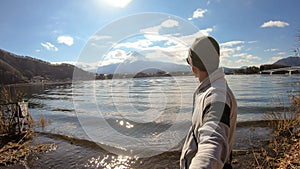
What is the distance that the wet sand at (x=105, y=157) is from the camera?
666cm

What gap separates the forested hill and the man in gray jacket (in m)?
132

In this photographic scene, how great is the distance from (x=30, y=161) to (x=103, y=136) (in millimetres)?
3701

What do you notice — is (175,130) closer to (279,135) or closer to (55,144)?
(279,135)

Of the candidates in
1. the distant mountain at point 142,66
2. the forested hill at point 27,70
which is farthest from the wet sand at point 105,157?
the forested hill at point 27,70

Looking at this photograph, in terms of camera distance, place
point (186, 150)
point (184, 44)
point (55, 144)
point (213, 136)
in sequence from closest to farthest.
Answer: point (213, 136) < point (186, 150) < point (184, 44) < point (55, 144)

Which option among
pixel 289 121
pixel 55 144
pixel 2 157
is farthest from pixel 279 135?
pixel 2 157

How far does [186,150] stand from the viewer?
182 cm

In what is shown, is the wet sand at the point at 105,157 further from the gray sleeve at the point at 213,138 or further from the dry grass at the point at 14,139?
the gray sleeve at the point at 213,138

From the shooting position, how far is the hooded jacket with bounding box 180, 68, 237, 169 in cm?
130

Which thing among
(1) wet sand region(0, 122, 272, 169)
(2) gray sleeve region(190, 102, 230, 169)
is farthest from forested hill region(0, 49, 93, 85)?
(2) gray sleeve region(190, 102, 230, 169)

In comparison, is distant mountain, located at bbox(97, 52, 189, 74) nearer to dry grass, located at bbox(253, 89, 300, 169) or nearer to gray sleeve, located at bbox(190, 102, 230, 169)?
gray sleeve, located at bbox(190, 102, 230, 169)

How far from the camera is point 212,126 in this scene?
4.66 ft

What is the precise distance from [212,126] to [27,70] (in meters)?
152

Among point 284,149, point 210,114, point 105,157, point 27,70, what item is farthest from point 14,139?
point 27,70
